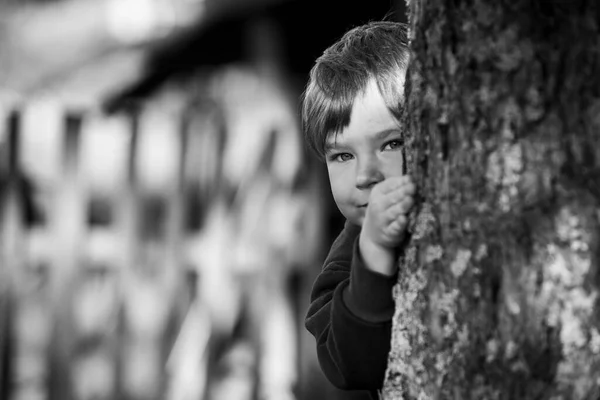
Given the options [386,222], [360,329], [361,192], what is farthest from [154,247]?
[386,222]

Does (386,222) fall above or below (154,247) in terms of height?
above

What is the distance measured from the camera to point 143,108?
4652 mm

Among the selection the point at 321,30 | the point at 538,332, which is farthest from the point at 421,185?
the point at 321,30

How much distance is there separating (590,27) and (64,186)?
357 centimetres

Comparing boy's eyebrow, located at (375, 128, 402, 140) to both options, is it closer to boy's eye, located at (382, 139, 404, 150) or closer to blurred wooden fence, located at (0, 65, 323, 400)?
boy's eye, located at (382, 139, 404, 150)

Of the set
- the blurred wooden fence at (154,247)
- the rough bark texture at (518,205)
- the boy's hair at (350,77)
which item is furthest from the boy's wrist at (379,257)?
the blurred wooden fence at (154,247)

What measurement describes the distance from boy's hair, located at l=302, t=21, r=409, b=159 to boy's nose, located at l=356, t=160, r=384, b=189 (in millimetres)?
132

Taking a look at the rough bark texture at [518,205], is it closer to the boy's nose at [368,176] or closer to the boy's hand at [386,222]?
the boy's hand at [386,222]

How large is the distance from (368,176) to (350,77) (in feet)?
0.95

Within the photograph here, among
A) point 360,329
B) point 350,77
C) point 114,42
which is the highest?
point 114,42

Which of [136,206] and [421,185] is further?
[136,206]

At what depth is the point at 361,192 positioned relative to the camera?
1953 millimetres

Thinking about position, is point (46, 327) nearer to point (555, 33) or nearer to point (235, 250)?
point (235, 250)

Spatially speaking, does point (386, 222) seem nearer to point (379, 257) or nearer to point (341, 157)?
point (379, 257)
